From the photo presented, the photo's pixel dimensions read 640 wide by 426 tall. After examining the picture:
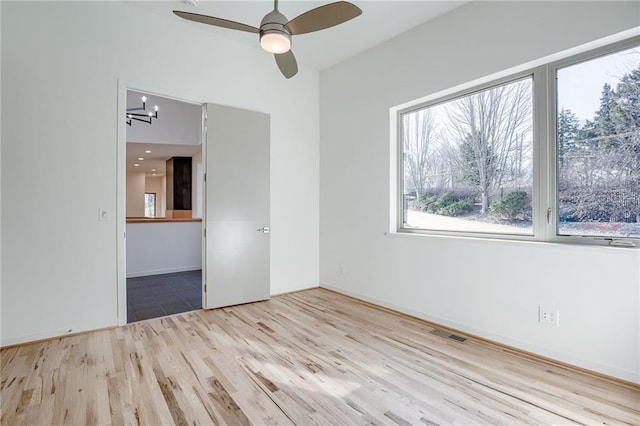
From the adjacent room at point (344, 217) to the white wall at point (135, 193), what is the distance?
9.66 meters

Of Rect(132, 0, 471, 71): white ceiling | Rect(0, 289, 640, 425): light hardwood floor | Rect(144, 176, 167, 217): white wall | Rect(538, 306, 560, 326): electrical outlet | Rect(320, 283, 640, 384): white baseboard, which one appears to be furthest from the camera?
Rect(144, 176, 167, 217): white wall

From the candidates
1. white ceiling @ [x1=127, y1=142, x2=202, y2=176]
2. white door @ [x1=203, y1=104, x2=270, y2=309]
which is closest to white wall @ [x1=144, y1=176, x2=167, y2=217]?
white ceiling @ [x1=127, y1=142, x2=202, y2=176]

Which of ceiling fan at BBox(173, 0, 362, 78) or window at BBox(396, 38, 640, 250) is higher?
ceiling fan at BBox(173, 0, 362, 78)

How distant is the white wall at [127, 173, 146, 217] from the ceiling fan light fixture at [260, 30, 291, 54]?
1220 centimetres

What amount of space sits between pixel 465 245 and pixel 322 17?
92.7 inches

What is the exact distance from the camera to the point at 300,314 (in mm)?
3605

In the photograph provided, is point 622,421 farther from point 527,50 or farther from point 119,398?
point 119,398

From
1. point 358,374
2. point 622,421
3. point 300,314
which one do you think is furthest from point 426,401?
point 300,314

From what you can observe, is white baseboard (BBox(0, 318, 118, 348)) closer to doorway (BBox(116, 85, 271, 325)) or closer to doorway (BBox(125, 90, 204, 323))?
doorway (BBox(125, 90, 204, 323))

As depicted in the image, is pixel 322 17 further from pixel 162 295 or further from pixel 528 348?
pixel 162 295

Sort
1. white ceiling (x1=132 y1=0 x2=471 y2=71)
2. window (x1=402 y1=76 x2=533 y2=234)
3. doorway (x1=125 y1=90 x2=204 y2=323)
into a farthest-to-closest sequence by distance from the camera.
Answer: doorway (x1=125 y1=90 x2=204 y2=323) → white ceiling (x1=132 y1=0 x2=471 y2=71) → window (x1=402 y1=76 x2=533 y2=234)

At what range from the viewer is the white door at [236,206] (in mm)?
3746

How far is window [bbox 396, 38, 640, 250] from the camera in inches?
91.1

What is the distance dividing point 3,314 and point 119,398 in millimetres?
1631
